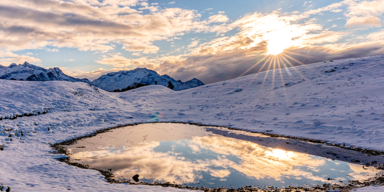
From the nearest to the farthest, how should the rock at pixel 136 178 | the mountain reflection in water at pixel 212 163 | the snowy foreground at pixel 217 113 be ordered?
the rock at pixel 136 178 → the mountain reflection in water at pixel 212 163 → the snowy foreground at pixel 217 113

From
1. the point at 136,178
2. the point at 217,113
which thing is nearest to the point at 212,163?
the point at 136,178

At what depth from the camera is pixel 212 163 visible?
42.2 feet

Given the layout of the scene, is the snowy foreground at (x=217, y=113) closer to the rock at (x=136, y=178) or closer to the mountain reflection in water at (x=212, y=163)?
the rock at (x=136, y=178)

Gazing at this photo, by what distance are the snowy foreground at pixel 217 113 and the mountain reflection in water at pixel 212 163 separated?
173 centimetres

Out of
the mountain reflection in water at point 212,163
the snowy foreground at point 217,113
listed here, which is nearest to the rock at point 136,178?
the mountain reflection in water at point 212,163

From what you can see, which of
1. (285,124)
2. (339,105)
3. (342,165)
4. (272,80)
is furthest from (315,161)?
(272,80)

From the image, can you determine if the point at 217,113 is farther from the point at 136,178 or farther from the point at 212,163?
the point at 136,178

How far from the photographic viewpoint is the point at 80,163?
12766 millimetres

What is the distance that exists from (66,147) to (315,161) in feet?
65.2

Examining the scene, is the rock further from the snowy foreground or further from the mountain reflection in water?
the snowy foreground

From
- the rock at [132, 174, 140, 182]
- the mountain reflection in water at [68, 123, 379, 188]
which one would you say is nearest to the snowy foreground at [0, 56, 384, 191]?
the rock at [132, 174, 140, 182]

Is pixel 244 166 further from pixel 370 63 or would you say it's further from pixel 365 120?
pixel 370 63

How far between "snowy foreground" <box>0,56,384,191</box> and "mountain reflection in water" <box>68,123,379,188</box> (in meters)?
1.73

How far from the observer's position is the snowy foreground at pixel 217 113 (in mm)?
11023
